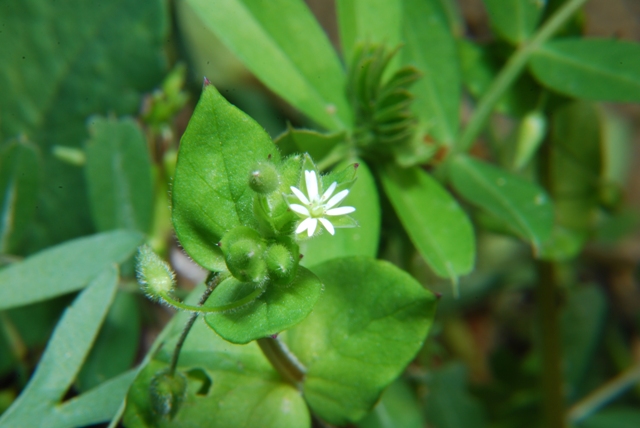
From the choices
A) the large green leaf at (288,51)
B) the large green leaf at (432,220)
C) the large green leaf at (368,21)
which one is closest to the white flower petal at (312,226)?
the large green leaf at (432,220)

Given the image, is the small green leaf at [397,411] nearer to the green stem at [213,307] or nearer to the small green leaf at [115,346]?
the small green leaf at [115,346]

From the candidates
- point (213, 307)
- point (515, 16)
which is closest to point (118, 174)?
point (213, 307)

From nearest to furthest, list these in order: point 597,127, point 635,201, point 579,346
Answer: point 597,127
point 579,346
point 635,201

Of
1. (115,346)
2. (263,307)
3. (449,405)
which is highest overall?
(263,307)

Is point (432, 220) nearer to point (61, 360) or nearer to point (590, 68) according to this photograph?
point (590, 68)

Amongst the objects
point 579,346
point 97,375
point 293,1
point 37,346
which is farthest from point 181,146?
point 579,346

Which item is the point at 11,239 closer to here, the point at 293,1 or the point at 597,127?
the point at 293,1
